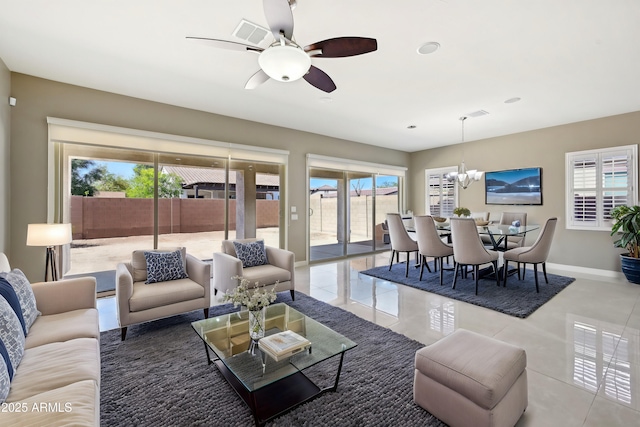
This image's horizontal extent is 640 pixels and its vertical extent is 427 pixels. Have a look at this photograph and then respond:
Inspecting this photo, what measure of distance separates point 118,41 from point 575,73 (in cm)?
508

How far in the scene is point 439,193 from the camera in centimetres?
791

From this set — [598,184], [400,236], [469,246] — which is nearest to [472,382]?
[469,246]

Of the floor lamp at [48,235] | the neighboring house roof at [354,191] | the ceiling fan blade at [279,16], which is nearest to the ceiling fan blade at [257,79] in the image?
the ceiling fan blade at [279,16]

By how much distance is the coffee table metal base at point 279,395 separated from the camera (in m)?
1.78

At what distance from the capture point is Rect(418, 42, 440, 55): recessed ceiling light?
2.88 m

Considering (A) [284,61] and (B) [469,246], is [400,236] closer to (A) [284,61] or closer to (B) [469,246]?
(B) [469,246]

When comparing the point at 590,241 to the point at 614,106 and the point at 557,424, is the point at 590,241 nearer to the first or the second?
the point at 614,106

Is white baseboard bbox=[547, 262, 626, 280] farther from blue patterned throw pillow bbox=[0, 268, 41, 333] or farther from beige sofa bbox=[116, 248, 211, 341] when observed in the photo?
blue patterned throw pillow bbox=[0, 268, 41, 333]

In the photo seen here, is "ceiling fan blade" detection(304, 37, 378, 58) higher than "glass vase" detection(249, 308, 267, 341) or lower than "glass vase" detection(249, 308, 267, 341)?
higher

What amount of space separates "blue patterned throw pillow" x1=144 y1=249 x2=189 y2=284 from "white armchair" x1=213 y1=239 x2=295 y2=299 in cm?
51

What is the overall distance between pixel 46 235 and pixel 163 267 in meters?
1.17

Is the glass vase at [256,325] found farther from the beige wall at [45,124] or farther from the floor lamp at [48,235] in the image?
the beige wall at [45,124]

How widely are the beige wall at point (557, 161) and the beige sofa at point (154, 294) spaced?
6.38 meters

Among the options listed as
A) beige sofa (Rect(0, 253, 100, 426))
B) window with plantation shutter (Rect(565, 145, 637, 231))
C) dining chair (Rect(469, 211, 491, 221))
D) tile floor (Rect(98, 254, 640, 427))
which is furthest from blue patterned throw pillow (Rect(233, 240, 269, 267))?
window with plantation shutter (Rect(565, 145, 637, 231))
